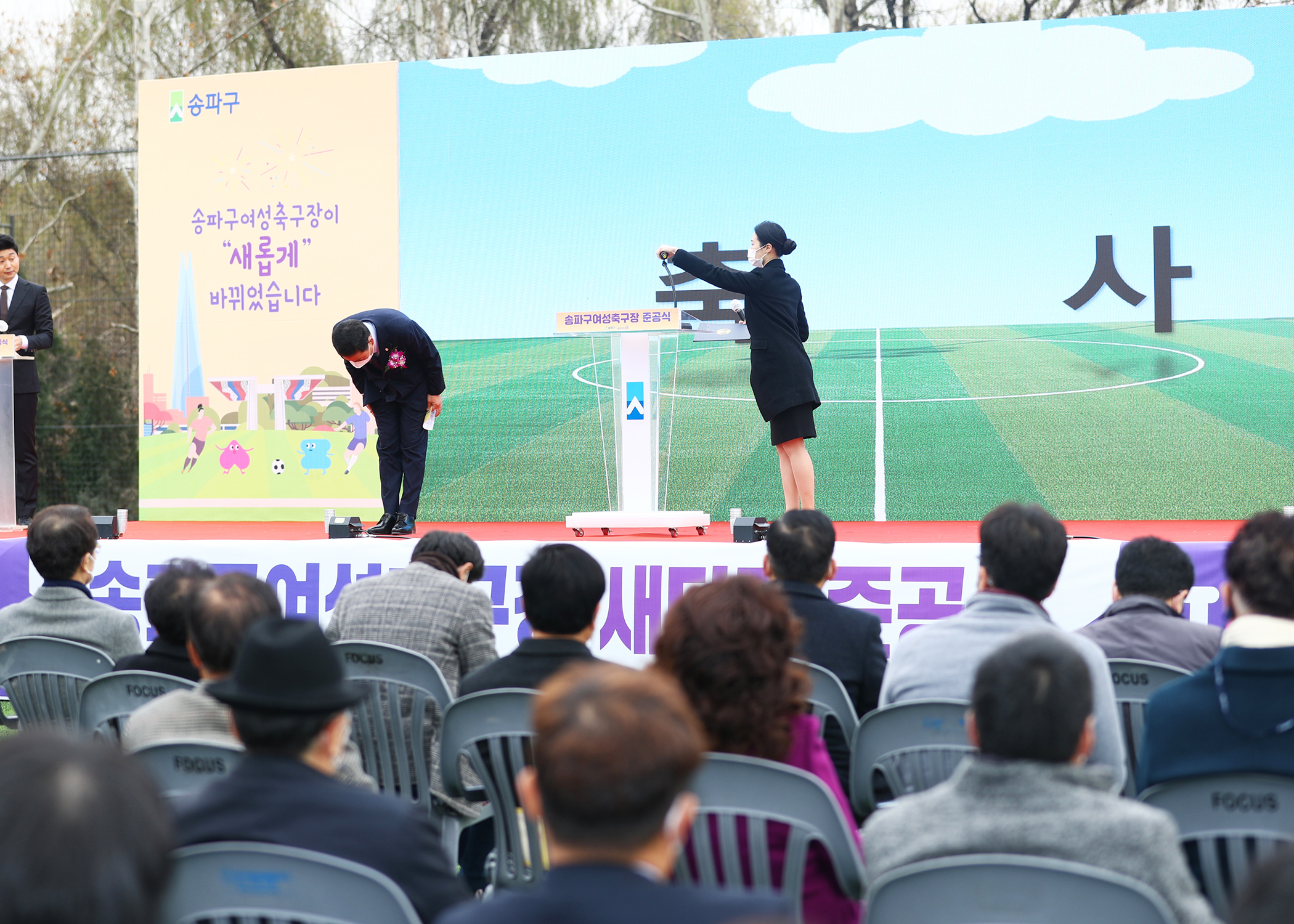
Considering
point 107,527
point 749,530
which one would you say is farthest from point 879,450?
point 107,527

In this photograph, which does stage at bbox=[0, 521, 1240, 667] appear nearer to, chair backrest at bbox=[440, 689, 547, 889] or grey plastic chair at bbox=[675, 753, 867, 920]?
chair backrest at bbox=[440, 689, 547, 889]

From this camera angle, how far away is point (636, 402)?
547 centimetres

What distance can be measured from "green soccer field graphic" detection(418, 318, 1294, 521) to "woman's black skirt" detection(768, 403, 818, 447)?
248cm

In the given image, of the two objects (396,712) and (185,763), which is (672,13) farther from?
(185,763)

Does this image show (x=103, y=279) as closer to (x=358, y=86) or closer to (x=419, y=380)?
(x=358, y=86)

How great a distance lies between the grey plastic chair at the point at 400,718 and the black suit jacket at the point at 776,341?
2.83 metres

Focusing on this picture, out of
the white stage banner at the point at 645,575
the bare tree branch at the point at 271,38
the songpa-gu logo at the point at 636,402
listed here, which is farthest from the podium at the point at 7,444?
the bare tree branch at the point at 271,38

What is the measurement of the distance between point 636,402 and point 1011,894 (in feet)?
14.3

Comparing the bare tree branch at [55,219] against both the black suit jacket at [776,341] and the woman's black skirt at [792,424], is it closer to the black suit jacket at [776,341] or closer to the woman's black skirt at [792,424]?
the black suit jacket at [776,341]

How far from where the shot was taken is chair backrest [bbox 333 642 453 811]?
100 inches

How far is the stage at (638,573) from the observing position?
14.1 feet

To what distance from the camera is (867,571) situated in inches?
172

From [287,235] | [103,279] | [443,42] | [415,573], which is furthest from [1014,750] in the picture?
[103,279]

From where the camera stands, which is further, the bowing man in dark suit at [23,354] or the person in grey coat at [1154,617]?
the bowing man in dark suit at [23,354]
